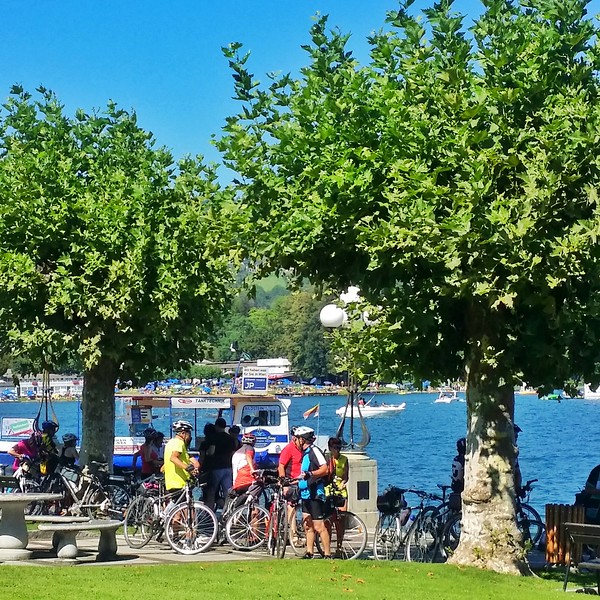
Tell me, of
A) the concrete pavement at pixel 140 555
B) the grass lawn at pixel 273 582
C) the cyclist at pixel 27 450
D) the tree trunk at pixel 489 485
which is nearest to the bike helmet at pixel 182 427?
the concrete pavement at pixel 140 555

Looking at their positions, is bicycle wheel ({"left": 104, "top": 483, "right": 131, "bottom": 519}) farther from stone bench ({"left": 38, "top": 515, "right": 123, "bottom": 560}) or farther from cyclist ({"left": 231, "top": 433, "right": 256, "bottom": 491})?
stone bench ({"left": 38, "top": 515, "right": 123, "bottom": 560})

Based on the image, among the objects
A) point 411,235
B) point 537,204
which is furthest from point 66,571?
point 537,204

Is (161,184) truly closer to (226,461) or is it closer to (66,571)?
(226,461)

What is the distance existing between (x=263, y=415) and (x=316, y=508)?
24366 millimetres

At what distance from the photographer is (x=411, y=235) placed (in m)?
14.1

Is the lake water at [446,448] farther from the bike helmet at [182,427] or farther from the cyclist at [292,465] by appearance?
the bike helmet at [182,427]

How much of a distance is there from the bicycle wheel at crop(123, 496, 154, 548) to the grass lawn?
9.71ft

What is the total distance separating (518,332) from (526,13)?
13.6ft

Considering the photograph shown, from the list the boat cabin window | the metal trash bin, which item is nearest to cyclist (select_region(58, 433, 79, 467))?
the metal trash bin

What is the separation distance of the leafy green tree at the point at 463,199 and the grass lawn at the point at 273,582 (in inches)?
41.6

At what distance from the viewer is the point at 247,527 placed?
17.6 meters

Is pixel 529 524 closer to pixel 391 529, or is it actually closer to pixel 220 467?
pixel 391 529

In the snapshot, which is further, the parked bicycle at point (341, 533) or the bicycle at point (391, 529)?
the bicycle at point (391, 529)

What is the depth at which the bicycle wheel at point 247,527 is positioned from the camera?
17.6 metres
